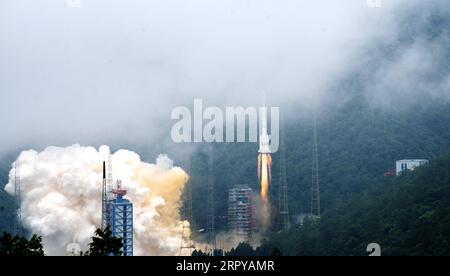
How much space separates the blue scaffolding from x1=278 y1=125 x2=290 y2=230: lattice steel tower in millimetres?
7722

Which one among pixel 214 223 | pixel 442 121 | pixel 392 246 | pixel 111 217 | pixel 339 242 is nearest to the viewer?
pixel 392 246

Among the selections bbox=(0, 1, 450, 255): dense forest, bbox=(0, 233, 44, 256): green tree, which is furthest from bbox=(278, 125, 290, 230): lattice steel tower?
bbox=(0, 233, 44, 256): green tree

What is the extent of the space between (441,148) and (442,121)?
2655 mm

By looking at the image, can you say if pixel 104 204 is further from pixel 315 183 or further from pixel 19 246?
pixel 19 246

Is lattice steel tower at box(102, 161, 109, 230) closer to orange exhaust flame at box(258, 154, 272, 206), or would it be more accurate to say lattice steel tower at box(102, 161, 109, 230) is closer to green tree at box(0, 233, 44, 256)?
orange exhaust flame at box(258, 154, 272, 206)

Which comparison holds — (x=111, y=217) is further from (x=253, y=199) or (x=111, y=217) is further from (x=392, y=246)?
(x=392, y=246)

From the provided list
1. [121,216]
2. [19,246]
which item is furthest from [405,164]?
[19,246]

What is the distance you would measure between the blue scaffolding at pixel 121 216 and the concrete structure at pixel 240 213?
18.0 ft

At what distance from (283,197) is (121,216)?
9.67m

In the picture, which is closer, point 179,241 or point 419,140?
point 179,241

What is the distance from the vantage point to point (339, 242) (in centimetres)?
3266

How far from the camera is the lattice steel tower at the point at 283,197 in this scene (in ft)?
125
